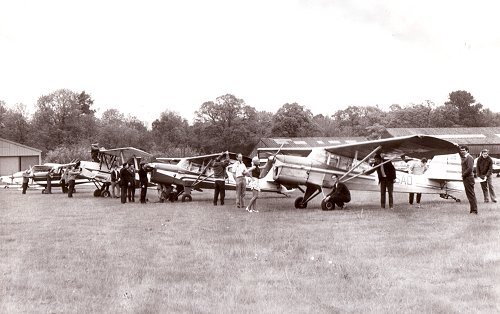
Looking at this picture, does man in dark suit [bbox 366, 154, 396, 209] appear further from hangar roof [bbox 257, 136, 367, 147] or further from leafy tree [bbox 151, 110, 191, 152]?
hangar roof [bbox 257, 136, 367, 147]

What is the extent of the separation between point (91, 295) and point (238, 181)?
11.6 meters

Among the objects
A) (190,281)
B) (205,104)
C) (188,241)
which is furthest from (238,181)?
(205,104)

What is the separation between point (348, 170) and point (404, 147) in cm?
218

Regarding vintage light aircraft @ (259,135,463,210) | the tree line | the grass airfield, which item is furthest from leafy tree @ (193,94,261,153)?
the grass airfield

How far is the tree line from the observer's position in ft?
209

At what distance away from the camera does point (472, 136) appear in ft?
257

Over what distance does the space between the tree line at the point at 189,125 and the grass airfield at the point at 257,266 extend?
4170 centimetres

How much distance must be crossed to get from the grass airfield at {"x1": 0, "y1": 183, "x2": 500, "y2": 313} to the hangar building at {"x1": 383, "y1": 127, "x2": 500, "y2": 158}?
66.9 m

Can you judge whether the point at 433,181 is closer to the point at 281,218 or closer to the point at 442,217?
the point at 442,217

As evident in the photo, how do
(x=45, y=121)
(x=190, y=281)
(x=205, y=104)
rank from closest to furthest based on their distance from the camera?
(x=190, y=281), (x=45, y=121), (x=205, y=104)

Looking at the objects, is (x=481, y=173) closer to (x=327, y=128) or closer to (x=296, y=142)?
(x=296, y=142)

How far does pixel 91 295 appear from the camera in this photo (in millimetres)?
6301

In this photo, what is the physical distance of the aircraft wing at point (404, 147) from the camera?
14.8m

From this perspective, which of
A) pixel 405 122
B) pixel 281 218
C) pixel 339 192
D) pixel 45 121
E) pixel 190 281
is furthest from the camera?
pixel 405 122
